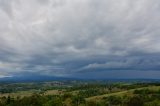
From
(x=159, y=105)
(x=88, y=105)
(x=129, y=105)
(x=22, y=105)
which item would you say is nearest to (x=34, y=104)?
(x=22, y=105)

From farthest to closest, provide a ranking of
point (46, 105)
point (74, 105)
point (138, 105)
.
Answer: point (74, 105) < point (46, 105) < point (138, 105)

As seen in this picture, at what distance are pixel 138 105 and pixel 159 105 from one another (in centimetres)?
1249

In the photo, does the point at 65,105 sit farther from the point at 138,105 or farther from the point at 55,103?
the point at 138,105

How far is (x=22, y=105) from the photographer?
198250 mm

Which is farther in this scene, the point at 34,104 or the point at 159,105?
the point at 34,104

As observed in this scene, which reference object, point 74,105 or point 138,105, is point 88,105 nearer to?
point 74,105

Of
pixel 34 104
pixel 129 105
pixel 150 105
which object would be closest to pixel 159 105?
pixel 150 105

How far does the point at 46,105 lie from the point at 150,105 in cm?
6071

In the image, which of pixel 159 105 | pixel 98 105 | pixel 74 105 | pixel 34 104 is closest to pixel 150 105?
pixel 159 105

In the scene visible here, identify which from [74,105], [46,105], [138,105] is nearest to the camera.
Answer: [138,105]

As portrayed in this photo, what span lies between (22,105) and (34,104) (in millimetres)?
8210

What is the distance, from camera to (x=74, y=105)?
197000 mm

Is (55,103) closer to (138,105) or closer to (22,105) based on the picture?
(22,105)

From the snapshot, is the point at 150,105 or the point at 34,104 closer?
the point at 150,105
